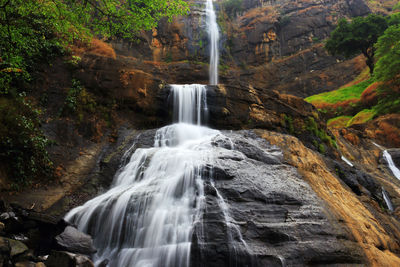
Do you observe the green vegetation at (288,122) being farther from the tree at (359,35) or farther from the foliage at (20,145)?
the tree at (359,35)

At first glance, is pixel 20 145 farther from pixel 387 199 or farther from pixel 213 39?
pixel 213 39

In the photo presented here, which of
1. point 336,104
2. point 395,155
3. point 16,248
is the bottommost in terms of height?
point 16,248

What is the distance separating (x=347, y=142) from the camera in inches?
654

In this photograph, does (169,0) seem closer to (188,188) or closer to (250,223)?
(188,188)

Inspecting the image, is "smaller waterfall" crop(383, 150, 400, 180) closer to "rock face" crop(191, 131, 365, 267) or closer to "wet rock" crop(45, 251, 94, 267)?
"rock face" crop(191, 131, 365, 267)

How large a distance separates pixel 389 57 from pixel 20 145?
2512cm

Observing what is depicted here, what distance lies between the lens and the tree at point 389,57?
19484 millimetres

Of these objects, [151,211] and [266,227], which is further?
[151,211]

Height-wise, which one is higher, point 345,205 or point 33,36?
point 33,36

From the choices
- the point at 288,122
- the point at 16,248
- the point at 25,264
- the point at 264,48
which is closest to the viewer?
the point at 25,264

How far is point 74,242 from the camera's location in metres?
5.52

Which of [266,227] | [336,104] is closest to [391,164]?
[336,104]

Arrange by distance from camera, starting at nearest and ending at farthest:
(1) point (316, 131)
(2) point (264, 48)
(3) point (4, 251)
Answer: (3) point (4, 251), (1) point (316, 131), (2) point (264, 48)

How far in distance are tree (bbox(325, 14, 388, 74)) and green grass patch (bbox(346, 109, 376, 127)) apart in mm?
10784
